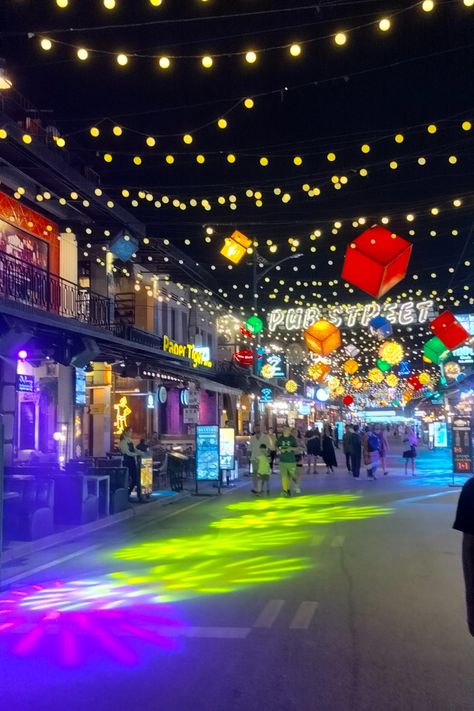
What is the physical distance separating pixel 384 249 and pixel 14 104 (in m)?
12.2

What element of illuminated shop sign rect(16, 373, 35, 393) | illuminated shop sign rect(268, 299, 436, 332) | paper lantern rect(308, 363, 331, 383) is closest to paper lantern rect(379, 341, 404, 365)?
illuminated shop sign rect(268, 299, 436, 332)

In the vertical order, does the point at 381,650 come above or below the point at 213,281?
below

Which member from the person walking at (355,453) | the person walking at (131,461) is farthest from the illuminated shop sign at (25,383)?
the person walking at (355,453)

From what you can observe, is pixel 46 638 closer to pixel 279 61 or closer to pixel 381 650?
pixel 381 650

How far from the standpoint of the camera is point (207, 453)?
20000mm

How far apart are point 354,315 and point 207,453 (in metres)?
8.27

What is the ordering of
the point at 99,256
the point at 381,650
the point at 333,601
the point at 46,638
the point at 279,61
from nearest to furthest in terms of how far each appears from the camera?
the point at 381,650 → the point at 46,638 → the point at 333,601 → the point at 279,61 → the point at 99,256

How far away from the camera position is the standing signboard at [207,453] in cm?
1984

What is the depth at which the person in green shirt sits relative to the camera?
16953 millimetres

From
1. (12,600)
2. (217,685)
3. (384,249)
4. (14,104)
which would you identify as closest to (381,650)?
(217,685)

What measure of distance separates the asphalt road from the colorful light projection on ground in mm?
20

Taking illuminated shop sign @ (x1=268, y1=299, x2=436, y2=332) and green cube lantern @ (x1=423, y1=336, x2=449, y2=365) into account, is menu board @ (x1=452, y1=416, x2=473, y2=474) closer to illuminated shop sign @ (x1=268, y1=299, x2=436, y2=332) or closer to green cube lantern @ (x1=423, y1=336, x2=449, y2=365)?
green cube lantern @ (x1=423, y1=336, x2=449, y2=365)

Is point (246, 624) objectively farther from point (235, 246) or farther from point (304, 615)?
point (235, 246)

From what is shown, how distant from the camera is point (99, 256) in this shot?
24938 millimetres
